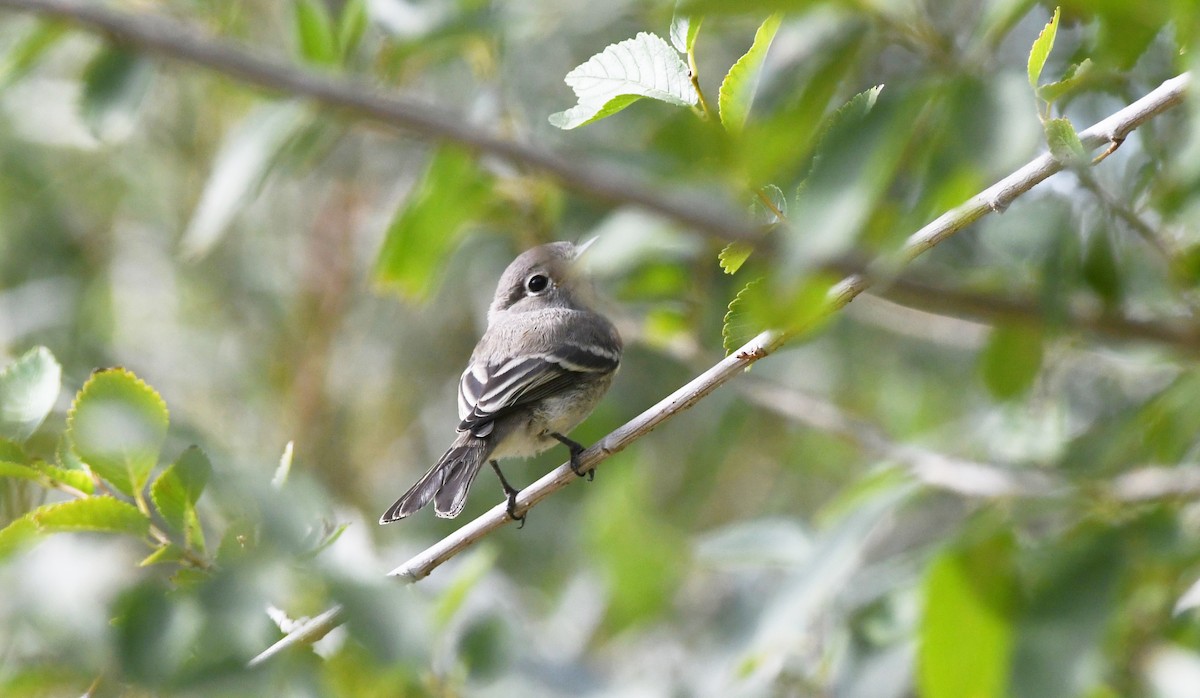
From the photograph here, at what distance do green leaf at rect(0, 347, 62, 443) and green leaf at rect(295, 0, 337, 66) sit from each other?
116cm

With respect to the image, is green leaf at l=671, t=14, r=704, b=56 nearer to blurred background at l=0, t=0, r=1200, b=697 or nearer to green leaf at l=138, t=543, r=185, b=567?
blurred background at l=0, t=0, r=1200, b=697

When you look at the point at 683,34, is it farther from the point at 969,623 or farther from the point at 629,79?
the point at 969,623

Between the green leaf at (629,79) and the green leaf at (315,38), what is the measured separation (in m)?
1.37

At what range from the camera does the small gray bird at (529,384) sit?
2971mm

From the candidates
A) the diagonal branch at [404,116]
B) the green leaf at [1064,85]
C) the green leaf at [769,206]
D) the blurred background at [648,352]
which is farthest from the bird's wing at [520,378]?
the diagonal branch at [404,116]

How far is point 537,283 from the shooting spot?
3.65 meters

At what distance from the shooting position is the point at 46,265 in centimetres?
548

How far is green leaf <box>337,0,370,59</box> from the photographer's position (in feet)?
9.08

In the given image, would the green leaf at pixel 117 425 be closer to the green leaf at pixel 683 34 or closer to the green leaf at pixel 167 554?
the green leaf at pixel 167 554

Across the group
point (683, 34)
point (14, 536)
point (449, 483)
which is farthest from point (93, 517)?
point (449, 483)

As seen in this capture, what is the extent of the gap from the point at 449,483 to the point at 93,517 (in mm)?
1203

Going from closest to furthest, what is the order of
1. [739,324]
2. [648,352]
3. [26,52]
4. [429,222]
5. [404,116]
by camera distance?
[404,116]
[739,324]
[26,52]
[429,222]
[648,352]

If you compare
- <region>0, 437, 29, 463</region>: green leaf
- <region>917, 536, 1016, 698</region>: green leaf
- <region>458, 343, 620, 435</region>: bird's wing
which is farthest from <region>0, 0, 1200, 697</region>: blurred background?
<region>458, 343, 620, 435</region>: bird's wing

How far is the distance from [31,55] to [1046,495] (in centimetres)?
236
